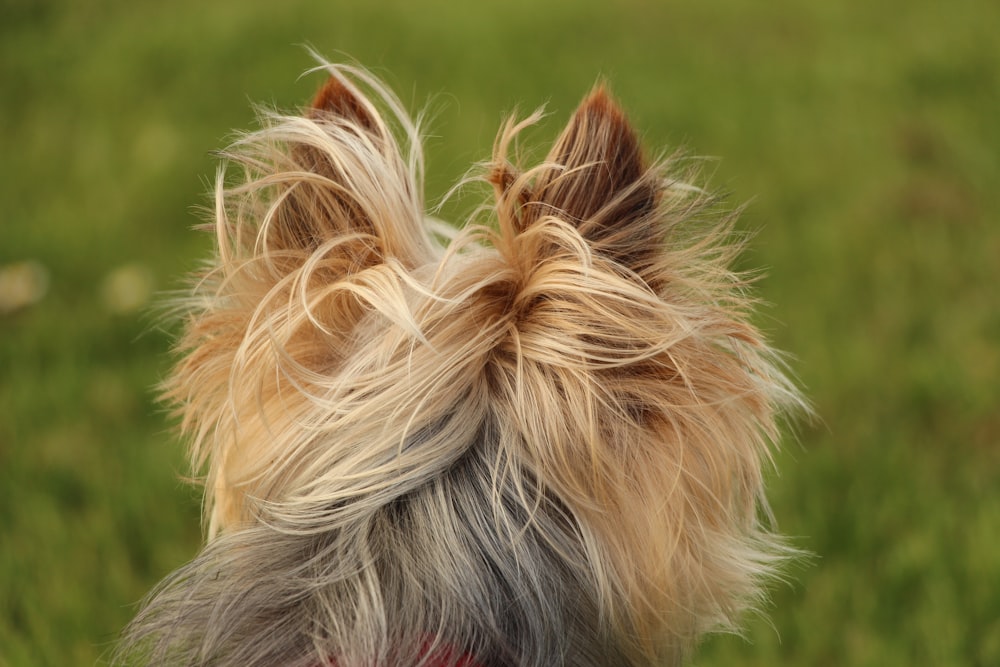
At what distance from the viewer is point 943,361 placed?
173 inches

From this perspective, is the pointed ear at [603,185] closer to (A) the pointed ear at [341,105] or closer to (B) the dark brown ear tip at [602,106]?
(B) the dark brown ear tip at [602,106]

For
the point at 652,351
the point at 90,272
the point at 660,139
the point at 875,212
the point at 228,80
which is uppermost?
the point at 228,80

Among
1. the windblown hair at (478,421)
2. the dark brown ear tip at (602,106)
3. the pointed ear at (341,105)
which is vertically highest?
the pointed ear at (341,105)

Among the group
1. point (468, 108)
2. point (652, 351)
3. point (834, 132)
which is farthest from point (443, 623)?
point (834, 132)

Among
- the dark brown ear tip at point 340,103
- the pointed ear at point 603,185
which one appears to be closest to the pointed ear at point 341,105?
the dark brown ear tip at point 340,103

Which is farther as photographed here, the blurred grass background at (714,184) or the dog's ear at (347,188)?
the blurred grass background at (714,184)

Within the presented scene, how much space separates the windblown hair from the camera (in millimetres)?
1682

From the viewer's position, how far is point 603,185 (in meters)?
1.79

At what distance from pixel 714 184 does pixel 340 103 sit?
3.69 metres

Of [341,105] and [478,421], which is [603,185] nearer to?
[478,421]

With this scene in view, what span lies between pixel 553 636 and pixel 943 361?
10.6 ft

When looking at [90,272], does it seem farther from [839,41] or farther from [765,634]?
[839,41]

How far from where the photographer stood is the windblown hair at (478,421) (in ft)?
5.52

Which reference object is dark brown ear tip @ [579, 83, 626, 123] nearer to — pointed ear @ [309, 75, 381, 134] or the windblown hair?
the windblown hair
